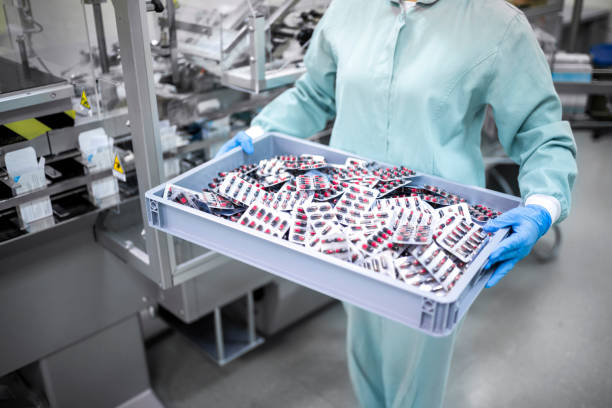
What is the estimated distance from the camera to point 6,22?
1.96 m

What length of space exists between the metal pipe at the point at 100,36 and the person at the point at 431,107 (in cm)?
66

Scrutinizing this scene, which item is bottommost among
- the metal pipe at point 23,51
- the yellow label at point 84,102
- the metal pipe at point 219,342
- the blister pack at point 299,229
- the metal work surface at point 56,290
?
the metal pipe at point 219,342

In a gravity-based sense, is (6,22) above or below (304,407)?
above

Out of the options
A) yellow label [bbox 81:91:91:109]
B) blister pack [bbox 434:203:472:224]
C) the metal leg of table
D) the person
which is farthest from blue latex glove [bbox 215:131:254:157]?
the metal leg of table

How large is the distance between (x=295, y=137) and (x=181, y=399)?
1.40 m

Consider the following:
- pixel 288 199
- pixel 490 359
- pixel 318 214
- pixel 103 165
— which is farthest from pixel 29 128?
pixel 490 359

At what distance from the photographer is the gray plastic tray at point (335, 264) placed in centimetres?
118

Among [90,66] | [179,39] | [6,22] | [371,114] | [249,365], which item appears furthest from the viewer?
[249,365]

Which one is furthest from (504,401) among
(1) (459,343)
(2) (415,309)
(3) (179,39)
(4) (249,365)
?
(3) (179,39)

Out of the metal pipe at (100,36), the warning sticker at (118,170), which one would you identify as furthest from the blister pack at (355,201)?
the metal pipe at (100,36)

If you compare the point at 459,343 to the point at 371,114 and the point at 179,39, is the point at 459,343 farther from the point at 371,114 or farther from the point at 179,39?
the point at 179,39

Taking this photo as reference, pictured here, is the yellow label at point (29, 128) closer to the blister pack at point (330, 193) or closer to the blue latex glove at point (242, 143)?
the blue latex glove at point (242, 143)

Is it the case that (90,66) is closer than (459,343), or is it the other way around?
(90,66)

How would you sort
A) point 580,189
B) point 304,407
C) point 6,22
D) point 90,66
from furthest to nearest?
point 580,189 < point 304,407 < point 90,66 < point 6,22
